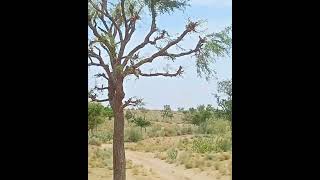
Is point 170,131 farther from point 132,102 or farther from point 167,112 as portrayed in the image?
point 132,102

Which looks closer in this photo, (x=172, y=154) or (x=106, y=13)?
(x=172, y=154)

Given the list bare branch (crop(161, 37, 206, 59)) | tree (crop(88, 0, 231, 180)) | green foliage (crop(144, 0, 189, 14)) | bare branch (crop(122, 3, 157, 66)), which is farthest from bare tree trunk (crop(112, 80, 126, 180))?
green foliage (crop(144, 0, 189, 14))

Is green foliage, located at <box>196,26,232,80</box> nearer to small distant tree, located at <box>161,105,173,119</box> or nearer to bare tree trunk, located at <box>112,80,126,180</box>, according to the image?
small distant tree, located at <box>161,105,173,119</box>

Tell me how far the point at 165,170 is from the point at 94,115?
356mm

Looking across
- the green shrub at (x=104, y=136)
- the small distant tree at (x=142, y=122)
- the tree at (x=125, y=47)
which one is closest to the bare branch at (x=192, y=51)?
the tree at (x=125, y=47)

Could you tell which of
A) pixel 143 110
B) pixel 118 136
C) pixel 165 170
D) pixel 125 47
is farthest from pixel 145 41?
pixel 165 170

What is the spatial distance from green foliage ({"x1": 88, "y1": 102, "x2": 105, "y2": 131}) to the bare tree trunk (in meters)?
0.06

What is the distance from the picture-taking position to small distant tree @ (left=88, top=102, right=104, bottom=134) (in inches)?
60.9

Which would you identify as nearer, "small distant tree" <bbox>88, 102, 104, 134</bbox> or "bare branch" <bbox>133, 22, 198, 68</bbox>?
"small distant tree" <bbox>88, 102, 104, 134</bbox>

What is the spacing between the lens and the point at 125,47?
1696 millimetres

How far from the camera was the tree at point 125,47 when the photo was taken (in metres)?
1.61

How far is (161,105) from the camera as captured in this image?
156 cm
